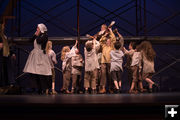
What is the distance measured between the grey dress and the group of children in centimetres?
171

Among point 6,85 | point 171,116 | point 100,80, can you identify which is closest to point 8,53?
point 6,85

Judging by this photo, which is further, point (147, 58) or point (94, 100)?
point (147, 58)

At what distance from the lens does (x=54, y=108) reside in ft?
6.92

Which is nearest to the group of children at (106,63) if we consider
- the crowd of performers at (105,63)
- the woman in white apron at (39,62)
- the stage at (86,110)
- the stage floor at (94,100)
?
the crowd of performers at (105,63)

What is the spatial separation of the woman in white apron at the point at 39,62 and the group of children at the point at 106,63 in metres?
1.69

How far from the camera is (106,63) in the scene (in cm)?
667

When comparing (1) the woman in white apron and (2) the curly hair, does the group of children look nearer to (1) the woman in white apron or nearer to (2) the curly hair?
(2) the curly hair

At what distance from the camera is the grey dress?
15.7 feet

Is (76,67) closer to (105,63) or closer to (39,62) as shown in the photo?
(105,63)

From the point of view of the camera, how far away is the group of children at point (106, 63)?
20.8 ft

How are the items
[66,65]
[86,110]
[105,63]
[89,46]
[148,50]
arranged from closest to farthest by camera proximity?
[86,110]
[89,46]
[105,63]
[148,50]
[66,65]

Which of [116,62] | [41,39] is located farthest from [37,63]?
[116,62]

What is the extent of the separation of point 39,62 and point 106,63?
2358 millimetres

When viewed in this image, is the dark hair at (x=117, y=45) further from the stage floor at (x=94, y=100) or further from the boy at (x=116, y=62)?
the stage floor at (x=94, y=100)
